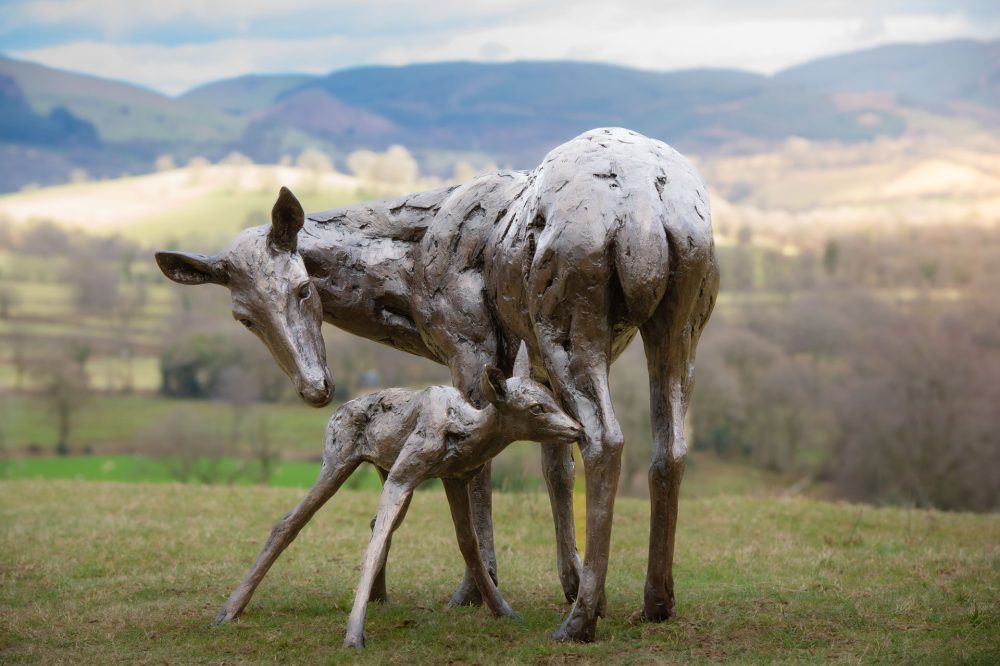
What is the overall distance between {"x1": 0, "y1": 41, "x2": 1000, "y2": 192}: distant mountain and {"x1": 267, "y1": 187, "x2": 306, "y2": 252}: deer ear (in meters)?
27.5

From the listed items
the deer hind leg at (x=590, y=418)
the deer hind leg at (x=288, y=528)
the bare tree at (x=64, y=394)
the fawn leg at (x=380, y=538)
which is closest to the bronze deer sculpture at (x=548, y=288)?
the deer hind leg at (x=590, y=418)

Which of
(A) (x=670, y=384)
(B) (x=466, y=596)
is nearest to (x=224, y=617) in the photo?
(B) (x=466, y=596)

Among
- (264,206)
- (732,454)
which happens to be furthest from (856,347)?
(264,206)

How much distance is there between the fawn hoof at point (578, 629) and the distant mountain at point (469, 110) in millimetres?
28601

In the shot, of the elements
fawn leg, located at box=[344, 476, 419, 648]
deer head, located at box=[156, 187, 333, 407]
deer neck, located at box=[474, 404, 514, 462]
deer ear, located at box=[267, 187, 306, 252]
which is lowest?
fawn leg, located at box=[344, 476, 419, 648]

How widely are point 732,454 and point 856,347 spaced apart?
5.07m

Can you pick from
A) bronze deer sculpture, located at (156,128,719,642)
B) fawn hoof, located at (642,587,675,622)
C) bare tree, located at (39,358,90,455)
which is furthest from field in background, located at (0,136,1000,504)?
fawn hoof, located at (642,587,675,622)

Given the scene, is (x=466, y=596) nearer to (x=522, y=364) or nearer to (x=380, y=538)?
(x=380, y=538)

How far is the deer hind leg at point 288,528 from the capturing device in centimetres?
695

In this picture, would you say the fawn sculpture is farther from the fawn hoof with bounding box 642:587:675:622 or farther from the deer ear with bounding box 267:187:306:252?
the deer ear with bounding box 267:187:306:252

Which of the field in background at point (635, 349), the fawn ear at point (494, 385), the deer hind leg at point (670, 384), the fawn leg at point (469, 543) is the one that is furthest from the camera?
the field in background at point (635, 349)

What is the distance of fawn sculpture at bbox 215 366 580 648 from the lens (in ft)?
20.5

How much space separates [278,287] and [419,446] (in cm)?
148

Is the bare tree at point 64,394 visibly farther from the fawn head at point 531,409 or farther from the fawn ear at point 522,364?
the fawn head at point 531,409
